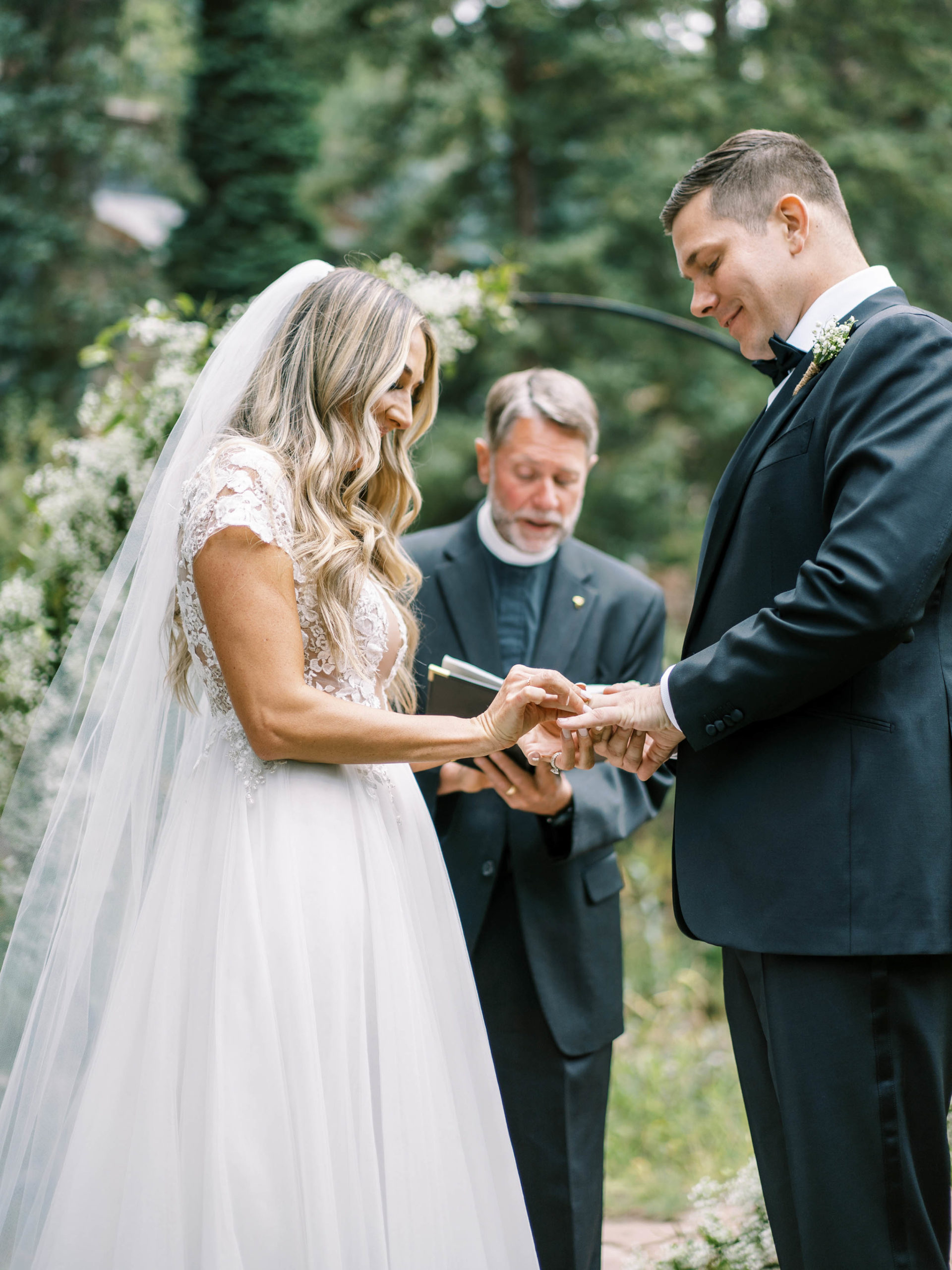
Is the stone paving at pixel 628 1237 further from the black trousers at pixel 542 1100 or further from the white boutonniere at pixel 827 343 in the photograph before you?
the white boutonniere at pixel 827 343

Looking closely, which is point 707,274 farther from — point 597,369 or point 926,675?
point 597,369

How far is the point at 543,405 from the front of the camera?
335cm

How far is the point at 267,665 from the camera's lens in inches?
87.9

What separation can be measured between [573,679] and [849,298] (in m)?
1.34

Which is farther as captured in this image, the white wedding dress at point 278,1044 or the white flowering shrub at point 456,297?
the white flowering shrub at point 456,297

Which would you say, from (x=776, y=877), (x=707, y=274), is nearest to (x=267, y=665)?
(x=776, y=877)

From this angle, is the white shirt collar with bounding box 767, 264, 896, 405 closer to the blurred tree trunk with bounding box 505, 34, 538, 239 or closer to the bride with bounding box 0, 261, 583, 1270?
the bride with bounding box 0, 261, 583, 1270

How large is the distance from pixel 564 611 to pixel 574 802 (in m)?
0.59

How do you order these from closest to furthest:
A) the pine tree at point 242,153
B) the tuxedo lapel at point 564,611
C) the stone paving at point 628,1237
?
the tuxedo lapel at point 564,611 < the stone paving at point 628,1237 < the pine tree at point 242,153

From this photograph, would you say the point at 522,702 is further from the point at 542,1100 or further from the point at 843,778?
the point at 542,1100

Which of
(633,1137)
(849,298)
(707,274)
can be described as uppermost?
(707,274)

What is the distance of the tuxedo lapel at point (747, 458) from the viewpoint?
2254 millimetres

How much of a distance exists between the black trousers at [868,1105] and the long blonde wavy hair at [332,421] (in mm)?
1169

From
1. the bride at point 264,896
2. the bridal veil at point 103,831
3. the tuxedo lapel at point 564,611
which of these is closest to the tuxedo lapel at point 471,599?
the tuxedo lapel at point 564,611
